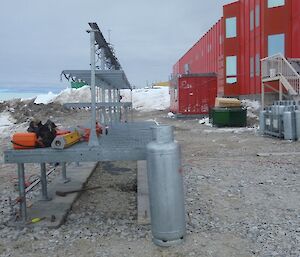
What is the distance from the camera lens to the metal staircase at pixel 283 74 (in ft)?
53.5

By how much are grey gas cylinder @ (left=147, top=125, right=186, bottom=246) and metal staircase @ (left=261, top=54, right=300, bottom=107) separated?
12.9 m

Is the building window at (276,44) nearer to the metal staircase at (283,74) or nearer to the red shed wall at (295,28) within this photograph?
the red shed wall at (295,28)

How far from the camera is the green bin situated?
62.5ft

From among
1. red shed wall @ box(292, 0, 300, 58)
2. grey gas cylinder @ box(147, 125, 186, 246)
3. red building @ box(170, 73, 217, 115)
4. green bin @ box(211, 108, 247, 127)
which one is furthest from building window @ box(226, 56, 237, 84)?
grey gas cylinder @ box(147, 125, 186, 246)

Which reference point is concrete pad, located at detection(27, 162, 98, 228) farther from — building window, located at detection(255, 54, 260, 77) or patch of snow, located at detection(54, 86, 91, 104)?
patch of snow, located at detection(54, 86, 91, 104)

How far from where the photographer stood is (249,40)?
24578mm

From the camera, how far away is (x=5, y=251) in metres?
4.01

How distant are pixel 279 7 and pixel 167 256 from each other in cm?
2022

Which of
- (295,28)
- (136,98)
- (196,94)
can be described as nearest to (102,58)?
(295,28)

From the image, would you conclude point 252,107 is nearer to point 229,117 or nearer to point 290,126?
point 229,117

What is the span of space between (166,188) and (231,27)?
2400 centimetres

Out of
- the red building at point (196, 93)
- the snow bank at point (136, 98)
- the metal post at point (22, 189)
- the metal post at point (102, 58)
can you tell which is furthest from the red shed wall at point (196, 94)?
the metal post at point (22, 189)

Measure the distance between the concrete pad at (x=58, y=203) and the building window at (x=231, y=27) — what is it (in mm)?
20697

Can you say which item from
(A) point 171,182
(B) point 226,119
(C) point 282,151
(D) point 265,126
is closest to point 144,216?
(A) point 171,182
